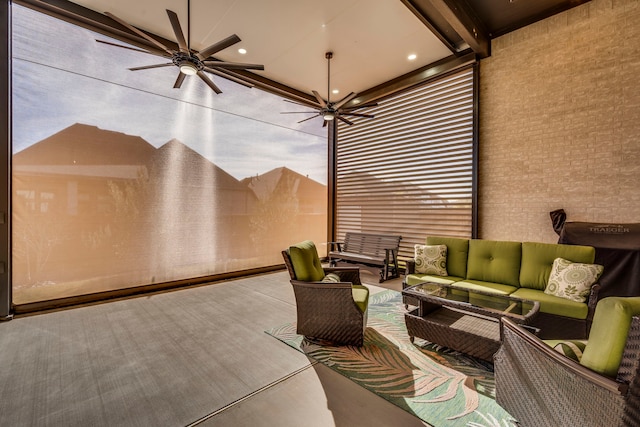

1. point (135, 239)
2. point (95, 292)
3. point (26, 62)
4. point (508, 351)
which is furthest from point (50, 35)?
point (508, 351)

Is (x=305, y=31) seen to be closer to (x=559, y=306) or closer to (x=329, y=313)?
(x=329, y=313)

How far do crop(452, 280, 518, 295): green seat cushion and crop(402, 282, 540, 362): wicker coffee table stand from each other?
9.8 inches

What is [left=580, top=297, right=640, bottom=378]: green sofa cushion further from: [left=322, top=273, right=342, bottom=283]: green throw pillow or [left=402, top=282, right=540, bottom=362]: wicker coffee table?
[left=322, top=273, right=342, bottom=283]: green throw pillow

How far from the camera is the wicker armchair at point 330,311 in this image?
2.49 metres

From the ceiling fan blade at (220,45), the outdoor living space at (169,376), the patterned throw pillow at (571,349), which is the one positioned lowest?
the outdoor living space at (169,376)

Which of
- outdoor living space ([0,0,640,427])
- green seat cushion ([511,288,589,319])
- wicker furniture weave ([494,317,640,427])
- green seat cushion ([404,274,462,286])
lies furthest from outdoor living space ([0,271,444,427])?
green seat cushion ([511,288,589,319])

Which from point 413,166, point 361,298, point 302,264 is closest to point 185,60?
point 302,264

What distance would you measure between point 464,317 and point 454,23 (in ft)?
12.5

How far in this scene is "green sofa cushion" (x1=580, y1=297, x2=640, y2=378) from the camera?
1.08m

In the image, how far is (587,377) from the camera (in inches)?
45.1

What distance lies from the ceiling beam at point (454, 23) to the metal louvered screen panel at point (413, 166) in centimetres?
44

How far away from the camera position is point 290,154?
6312 millimetres

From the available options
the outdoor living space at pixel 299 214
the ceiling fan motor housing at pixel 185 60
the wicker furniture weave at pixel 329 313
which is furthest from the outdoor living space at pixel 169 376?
the ceiling fan motor housing at pixel 185 60

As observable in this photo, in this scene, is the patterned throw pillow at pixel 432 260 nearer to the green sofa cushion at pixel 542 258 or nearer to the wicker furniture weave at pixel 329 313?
the green sofa cushion at pixel 542 258
